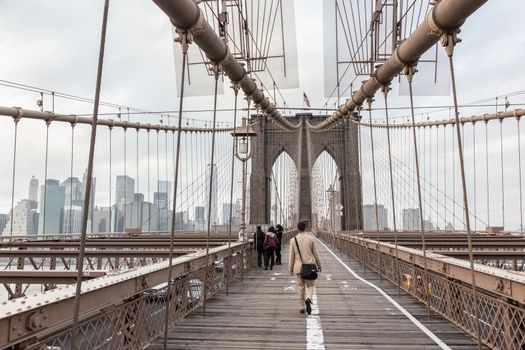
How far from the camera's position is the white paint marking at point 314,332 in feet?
15.8

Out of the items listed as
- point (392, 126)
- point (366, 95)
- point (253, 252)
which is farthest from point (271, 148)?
point (366, 95)

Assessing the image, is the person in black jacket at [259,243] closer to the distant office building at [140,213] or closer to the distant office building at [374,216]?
the distant office building at [140,213]

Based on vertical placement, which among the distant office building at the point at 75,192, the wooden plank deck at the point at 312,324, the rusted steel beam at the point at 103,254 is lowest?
the wooden plank deck at the point at 312,324

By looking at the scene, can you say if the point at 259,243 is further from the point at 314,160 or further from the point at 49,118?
the point at 314,160

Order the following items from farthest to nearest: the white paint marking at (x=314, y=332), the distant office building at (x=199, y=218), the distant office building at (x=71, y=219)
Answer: the distant office building at (x=199, y=218) < the distant office building at (x=71, y=219) < the white paint marking at (x=314, y=332)

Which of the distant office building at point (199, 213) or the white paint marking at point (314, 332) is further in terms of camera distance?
the distant office building at point (199, 213)

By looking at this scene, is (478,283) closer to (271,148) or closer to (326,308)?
(326,308)

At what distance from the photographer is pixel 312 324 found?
19.2ft

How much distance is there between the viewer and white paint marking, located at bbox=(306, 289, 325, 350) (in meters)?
4.82

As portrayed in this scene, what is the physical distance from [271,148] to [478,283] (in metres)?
52.3

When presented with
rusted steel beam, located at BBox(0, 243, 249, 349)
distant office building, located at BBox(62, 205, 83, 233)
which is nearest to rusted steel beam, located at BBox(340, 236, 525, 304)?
rusted steel beam, located at BBox(0, 243, 249, 349)

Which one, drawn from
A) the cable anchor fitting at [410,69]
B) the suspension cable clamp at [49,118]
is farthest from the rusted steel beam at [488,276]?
the suspension cable clamp at [49,118]

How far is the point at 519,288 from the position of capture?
3738 mm

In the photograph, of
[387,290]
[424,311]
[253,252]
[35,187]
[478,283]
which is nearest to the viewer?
[478,283]
